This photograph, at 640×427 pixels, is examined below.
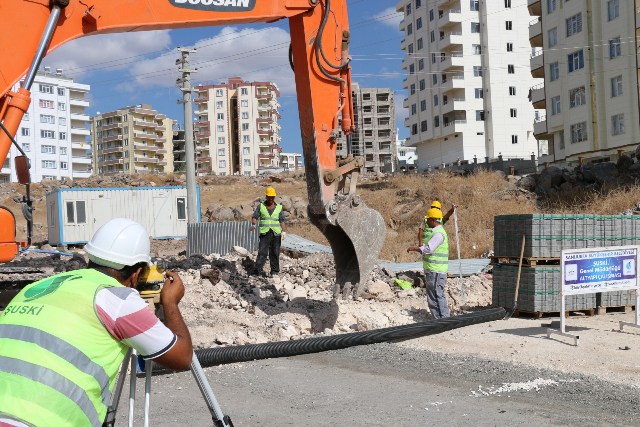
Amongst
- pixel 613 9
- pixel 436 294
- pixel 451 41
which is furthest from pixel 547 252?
pixel 451 41

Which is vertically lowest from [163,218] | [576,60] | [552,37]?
[163,218]

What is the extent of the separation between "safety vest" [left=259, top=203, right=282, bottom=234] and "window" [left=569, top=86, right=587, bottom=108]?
1494 inches

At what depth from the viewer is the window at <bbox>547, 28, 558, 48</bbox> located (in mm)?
50859

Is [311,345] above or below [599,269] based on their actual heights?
below

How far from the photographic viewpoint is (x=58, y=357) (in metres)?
2.38

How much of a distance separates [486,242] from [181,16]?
17848 millimetres

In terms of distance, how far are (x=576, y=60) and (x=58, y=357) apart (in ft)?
164

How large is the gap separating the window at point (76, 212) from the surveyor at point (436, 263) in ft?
89.3

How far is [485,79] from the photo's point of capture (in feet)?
236

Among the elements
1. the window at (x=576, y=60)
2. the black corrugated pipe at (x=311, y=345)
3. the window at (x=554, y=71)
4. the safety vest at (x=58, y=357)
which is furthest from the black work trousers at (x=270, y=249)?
the window at (x=554, y=71)

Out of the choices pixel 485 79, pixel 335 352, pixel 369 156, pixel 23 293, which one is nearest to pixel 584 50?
pixel 485 79

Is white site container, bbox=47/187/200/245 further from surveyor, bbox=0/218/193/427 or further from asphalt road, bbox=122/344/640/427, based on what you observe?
surveyor, bbox=0/218/193/427

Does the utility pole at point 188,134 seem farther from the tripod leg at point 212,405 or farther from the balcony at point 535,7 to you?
the balcony at point 535,7

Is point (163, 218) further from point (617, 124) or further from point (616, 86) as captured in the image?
point (616, 86)
